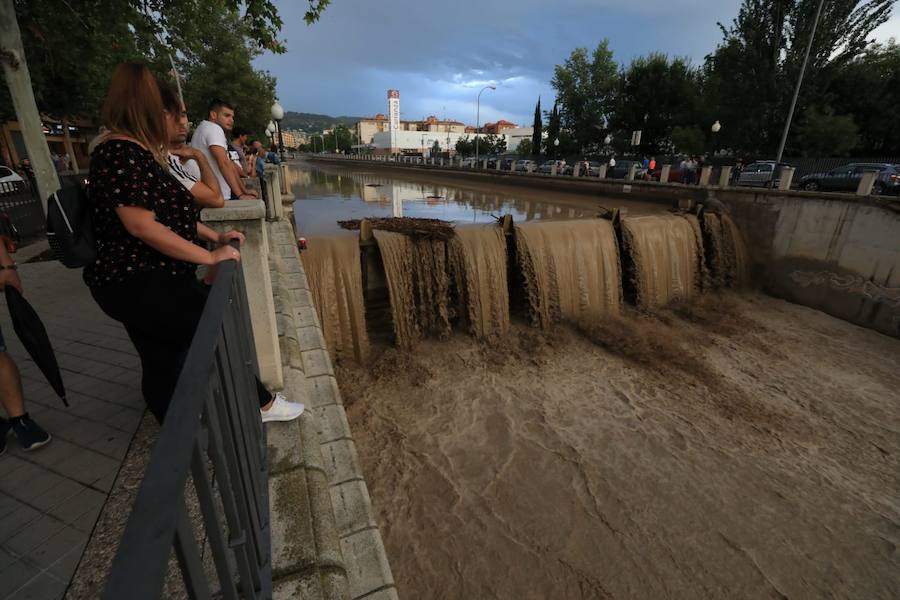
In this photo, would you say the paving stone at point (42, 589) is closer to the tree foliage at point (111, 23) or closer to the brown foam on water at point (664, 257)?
the tree foliage at point (111, 23)

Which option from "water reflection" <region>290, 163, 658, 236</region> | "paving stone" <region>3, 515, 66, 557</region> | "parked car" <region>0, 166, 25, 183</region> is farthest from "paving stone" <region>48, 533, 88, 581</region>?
"parked car" <region>0, 166, 25, 183</region>

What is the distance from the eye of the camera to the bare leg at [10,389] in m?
2.51

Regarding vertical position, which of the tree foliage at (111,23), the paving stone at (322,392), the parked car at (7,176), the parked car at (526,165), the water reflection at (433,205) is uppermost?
the tree foliage at (111,23)

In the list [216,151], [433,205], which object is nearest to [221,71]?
[433,205]

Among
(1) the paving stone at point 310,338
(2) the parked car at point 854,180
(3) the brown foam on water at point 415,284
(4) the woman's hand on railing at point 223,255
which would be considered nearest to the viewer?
(4) the woman's hand on railing at point 223,255

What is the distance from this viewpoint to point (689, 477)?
18.6 ft

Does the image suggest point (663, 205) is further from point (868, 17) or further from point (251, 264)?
point (868, 17)

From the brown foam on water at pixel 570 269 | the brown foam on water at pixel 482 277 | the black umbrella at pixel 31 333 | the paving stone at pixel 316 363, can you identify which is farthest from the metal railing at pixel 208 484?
the brown foam on water at pixel 570 269

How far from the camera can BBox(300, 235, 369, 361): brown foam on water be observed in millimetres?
7598

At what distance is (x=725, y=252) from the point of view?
471 inches

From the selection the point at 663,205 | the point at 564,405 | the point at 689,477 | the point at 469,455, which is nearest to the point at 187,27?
the point at 469,455

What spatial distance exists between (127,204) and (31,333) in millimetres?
1495

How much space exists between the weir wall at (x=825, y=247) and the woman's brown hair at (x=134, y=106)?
14.0 m

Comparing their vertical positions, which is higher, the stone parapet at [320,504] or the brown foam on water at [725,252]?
the stone parapet at [320,504]
